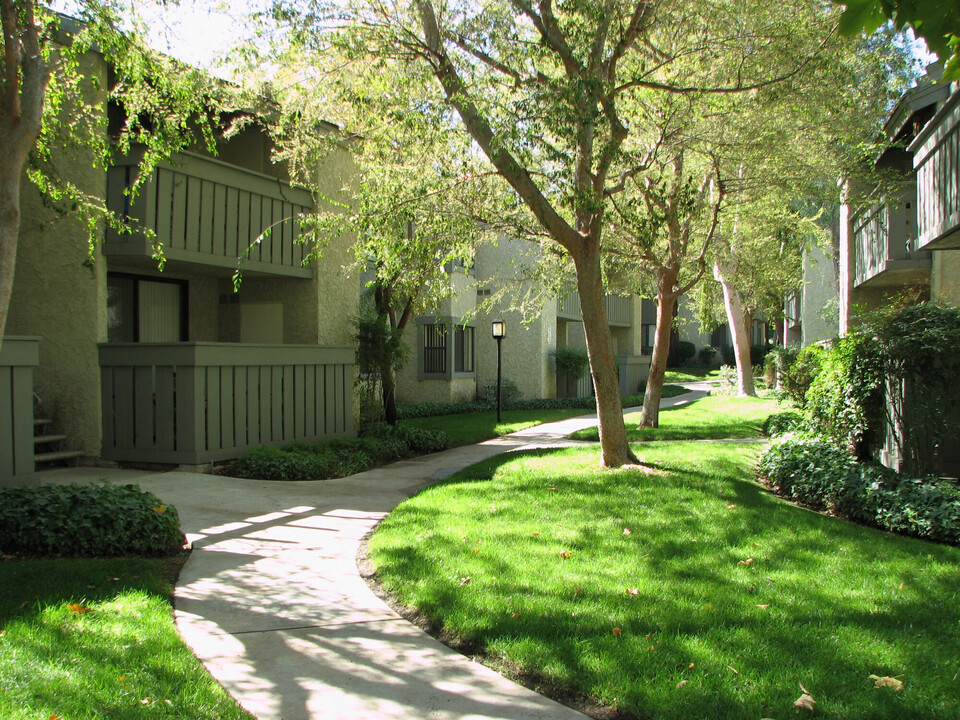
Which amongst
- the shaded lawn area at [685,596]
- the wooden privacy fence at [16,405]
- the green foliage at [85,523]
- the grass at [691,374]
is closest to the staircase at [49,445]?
the wooden privacy fence at [16,405]

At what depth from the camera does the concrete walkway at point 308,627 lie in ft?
→ 12.0

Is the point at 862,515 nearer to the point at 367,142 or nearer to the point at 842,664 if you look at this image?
the point at 842,664

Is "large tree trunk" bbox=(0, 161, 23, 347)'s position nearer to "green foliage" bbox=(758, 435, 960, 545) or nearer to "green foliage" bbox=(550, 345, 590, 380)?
"green foliage" bbox=(758, 435, 960, 545)

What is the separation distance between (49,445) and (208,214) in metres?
3.95

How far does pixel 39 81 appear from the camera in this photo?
18.6 feet

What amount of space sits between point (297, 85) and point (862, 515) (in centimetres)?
754

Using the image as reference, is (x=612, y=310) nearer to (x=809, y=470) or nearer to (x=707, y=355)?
(x=707, y=355)

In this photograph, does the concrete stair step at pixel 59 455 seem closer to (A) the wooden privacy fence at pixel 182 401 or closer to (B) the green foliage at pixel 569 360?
(A) the wooden privacy fence at pixel 182 401

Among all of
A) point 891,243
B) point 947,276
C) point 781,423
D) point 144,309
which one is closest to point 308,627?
point 144,309

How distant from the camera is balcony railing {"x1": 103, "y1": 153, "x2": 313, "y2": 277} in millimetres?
10336

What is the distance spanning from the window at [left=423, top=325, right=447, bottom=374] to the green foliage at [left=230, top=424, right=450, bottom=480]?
25.9 ft

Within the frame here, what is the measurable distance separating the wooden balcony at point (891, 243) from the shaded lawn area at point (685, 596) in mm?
7452

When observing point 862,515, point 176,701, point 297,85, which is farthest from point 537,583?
point 297,85

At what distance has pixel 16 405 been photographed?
792 cm
